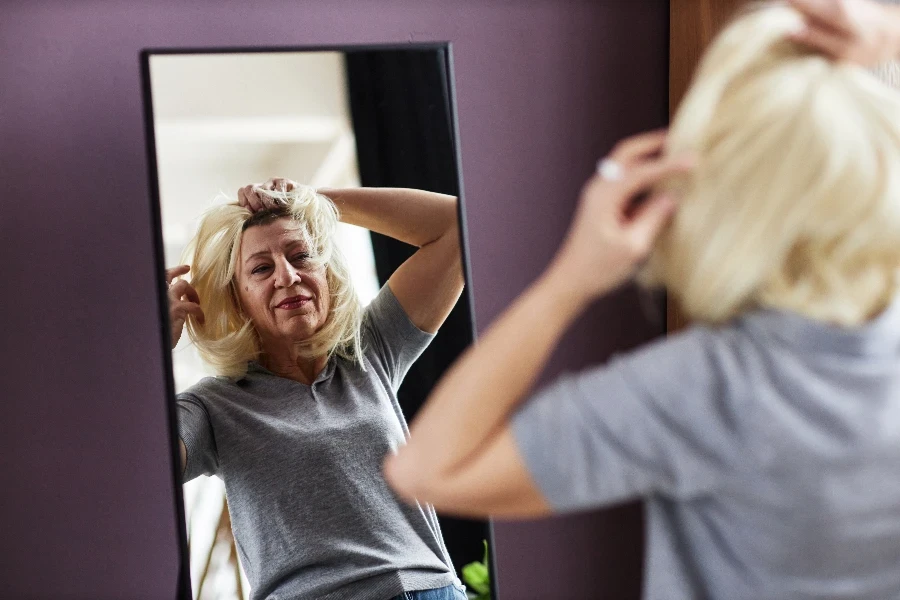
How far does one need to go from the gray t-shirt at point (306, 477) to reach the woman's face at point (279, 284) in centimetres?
6

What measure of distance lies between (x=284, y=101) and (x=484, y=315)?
565 millimetres

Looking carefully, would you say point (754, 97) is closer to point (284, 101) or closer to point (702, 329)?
point (702, 329)

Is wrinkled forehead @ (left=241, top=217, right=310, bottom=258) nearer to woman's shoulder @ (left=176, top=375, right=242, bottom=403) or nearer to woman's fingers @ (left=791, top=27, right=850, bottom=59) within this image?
woman's shoulder @ (left=176, top=375, right=242, bottom=403)

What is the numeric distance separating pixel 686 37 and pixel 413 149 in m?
0.66

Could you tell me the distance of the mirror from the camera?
1232 millimetres

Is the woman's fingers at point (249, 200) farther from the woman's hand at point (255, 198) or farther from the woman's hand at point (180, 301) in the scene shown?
the woman's hand at point (180, 301)

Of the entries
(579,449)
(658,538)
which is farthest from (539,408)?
(658,538)

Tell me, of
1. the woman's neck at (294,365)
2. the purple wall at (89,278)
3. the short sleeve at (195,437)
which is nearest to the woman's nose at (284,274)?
the woman's neck at (294,365)

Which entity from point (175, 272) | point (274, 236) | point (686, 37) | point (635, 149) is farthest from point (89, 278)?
point (686, 37)

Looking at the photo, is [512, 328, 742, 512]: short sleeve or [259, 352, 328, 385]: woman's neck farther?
[259, 352, 328, 385]: woman's neck

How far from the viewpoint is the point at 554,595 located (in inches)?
66.6

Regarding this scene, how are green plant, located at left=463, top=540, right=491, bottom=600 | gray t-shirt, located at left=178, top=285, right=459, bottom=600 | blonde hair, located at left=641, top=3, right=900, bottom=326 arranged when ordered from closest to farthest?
blonde hair, located at left=641, top=3, right=900, bottom=326
gray t-shirt, located at left=178, top=285, right=459, bottom=600
green plant, located at left=463, top=540, right=491, bottom=600

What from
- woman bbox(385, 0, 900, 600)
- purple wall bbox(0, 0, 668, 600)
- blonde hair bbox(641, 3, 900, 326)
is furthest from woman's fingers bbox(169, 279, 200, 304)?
blonde hair bbox(641, 3, 900, 326)

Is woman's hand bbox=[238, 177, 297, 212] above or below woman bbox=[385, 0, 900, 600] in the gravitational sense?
above
